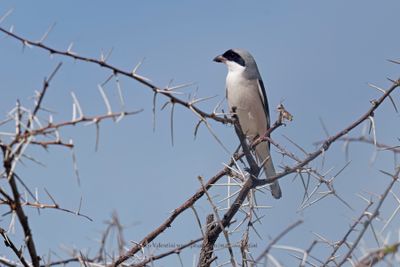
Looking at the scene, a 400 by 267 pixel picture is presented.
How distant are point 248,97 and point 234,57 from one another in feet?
2.41

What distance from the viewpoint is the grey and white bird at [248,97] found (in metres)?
7.21

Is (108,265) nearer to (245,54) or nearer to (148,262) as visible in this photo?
(148,262)

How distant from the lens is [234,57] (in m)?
7.85

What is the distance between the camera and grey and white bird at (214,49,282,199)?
7.21 metres

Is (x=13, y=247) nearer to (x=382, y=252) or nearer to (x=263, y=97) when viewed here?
(x=382, y=252)

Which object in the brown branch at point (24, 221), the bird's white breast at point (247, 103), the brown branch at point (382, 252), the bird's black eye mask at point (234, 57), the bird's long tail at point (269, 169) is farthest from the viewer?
the bird's black eye mask at point (234, 57)

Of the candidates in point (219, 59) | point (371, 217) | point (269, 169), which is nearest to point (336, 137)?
point (371, 217)

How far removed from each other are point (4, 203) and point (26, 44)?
53 cm

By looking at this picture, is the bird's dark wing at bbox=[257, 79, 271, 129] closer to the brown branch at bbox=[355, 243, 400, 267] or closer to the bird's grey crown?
the bird's grey crown

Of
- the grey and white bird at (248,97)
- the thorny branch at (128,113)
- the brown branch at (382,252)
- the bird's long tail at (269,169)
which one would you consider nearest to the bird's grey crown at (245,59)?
the grey and white bird at (248,97)

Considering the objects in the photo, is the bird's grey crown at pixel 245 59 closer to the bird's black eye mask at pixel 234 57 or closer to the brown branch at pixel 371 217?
Result: the bird's black eye mask at pixel 234 57

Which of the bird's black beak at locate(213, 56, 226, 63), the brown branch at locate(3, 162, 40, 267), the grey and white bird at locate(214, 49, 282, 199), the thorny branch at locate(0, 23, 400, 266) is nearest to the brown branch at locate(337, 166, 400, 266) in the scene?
the thorny branch at locate(0, 23, 400, 266)

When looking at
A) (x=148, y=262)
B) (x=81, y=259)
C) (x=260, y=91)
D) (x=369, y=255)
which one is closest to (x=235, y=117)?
(x=148, y=262)

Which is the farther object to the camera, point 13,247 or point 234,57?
point 234,57
